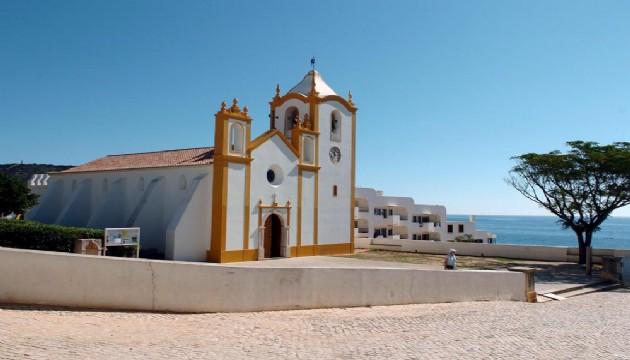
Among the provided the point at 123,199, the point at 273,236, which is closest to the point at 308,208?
the point at 273,236

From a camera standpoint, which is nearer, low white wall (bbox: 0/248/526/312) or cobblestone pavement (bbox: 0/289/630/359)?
cobblestone pavement (bbox: 0/289/630/359)

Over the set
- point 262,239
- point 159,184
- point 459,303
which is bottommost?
point 459,303

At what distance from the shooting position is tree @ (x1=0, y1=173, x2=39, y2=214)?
25.7 m

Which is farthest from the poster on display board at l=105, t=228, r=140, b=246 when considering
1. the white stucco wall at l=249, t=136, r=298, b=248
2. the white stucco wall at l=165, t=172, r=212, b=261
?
the white stucco wall at l=249, t=136, r=298, b=248

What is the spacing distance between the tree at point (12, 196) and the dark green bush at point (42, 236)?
7.61 m

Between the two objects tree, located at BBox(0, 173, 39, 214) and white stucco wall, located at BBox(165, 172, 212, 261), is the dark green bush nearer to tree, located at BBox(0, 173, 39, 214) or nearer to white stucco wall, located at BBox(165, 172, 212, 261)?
white stucco wall, located at BBox(165, 172, 212, 261)

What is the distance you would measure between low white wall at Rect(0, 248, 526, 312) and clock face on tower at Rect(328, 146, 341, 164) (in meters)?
14.2

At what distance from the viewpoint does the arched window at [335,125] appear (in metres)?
27.8

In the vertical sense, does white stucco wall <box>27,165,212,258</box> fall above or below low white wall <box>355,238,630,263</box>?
above

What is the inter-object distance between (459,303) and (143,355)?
10078 mm

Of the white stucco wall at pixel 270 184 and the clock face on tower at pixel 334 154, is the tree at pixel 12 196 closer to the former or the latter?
the white stucco wall at pixel 270 184

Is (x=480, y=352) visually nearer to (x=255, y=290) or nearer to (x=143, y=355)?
(x=255, y=290)

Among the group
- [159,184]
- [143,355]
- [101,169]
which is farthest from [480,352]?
[101,169]

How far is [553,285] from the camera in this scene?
1870 centimetres
